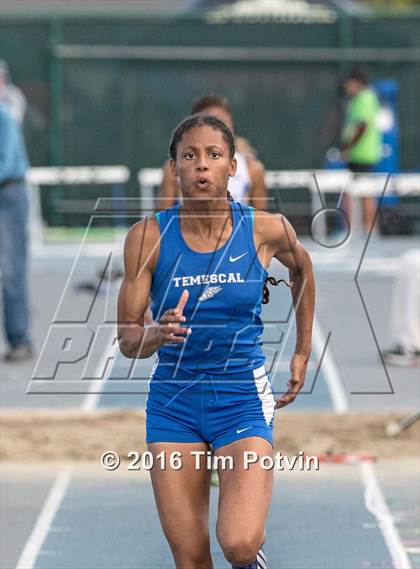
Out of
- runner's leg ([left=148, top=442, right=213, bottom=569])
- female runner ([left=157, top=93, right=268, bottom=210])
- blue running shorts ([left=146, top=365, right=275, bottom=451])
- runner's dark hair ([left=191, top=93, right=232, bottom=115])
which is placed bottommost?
female runner ([left=157, top=93, right=268, bottom=210])

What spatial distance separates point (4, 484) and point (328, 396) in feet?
10.8

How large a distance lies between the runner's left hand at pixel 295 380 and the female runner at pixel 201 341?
65 millimetres

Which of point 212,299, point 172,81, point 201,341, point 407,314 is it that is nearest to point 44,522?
point 201,341

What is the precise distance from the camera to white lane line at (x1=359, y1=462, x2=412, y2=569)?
7.23 meters

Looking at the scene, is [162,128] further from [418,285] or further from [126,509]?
[126,509]

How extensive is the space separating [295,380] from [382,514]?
98.0 inches

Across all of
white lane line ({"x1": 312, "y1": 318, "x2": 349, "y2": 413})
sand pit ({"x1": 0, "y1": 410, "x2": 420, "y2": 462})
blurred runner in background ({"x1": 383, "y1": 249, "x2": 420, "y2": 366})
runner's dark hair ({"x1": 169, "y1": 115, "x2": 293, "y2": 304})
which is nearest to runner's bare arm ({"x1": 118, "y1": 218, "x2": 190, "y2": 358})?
runner's dark hair ({"x1": 169, "y1": 115, "x2": 293, "y2": 304})

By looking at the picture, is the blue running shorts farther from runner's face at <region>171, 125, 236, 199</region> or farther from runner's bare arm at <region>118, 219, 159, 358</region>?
runner's face at <region>171, 125, 236, 199</region>

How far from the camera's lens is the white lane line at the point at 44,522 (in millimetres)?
7297

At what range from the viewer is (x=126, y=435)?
9727 mm

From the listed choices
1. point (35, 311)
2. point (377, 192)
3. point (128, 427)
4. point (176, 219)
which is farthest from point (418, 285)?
point (377, 192)

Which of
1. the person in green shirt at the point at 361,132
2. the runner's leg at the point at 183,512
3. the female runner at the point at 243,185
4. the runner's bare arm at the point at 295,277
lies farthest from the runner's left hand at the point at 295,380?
the person in green shirt at the point at 361,132

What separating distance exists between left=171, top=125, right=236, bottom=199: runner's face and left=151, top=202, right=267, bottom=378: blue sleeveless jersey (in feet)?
0.62

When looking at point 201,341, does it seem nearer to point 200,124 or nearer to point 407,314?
point 200,124
